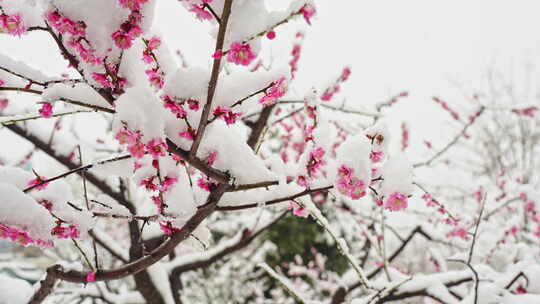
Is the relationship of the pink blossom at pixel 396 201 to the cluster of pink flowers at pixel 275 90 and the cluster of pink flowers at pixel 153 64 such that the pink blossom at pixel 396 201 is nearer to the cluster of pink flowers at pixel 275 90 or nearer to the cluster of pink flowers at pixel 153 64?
the cluster of pink flowers at pixel 275 90

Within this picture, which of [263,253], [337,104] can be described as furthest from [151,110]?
[263,253]

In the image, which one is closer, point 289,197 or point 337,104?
point 289,197

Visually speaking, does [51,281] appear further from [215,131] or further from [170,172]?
[215,131]

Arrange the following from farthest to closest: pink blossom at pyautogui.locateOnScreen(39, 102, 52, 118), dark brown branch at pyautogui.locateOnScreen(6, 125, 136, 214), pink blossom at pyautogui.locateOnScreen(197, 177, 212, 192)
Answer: dark brown branch at pyautogui.locateOnScreen(6, 125, 136, 214), pink blossom at pyautogui.locateOnScreen(197, 177, 212, 192), pink blossom at pyautogui.locateOnScreen(39, 102, 52, 118)

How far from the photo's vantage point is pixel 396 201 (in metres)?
1.07

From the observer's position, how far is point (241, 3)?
0.83 meters

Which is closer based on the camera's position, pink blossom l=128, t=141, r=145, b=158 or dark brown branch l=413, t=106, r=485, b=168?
pink blossom l=128, t=141, r=145, b=158

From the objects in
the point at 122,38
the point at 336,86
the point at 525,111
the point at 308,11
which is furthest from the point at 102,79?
the point at 525,111

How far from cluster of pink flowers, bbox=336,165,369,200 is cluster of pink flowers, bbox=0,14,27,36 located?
0.98 meters

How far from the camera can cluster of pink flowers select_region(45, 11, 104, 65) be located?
84 centimetres

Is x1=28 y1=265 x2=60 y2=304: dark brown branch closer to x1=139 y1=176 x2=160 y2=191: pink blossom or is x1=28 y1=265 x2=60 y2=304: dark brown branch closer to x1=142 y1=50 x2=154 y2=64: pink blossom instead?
x1=139 y1=176 x2=160 y2=191: pink blossom

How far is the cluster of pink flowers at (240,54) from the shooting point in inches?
33.5

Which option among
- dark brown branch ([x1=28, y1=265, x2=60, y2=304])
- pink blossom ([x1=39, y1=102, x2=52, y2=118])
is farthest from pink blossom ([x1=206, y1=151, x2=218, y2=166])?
dark brown branch ([x1=28, y1=265, x2=60, y2=304])

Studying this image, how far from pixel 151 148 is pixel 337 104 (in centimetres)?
219
